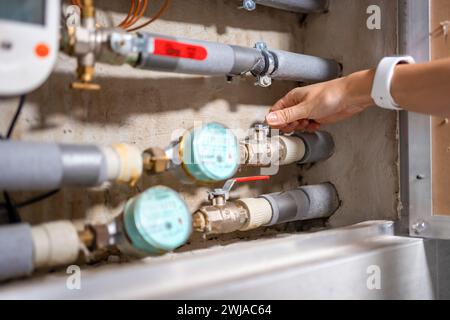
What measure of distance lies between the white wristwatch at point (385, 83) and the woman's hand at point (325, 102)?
0.03m

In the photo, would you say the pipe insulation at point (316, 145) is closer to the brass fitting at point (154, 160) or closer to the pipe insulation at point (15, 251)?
the brass fitting at point (154, 160)

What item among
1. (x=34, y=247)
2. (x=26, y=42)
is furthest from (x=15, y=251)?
(x=26, y=42)

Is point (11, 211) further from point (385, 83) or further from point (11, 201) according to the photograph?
point (385, 83)

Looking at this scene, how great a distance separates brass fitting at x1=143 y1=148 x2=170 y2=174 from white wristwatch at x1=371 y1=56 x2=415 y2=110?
44 centimetres

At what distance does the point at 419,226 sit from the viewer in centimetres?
103

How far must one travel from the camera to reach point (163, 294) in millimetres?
634

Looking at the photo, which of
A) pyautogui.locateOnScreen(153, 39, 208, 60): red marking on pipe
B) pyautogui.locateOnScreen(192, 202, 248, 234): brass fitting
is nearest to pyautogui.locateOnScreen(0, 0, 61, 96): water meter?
pyautogui.locateOnScreen(153, 39, 208, 60): red marking on pipe

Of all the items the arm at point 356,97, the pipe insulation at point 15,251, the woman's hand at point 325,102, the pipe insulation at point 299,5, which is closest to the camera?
the pipe insulation at point 15,251

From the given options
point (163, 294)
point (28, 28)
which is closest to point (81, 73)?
point (28, 28)

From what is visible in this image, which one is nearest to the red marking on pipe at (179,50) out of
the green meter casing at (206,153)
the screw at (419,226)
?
the green meter casing at (206,153)

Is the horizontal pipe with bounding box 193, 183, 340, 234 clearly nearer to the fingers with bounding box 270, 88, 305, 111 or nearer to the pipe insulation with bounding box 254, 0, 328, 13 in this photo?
the fingers with bounding box 270, 88, 305, 111

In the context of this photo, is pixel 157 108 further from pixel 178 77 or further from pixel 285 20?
pixel 285 20

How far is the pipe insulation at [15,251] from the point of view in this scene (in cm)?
61

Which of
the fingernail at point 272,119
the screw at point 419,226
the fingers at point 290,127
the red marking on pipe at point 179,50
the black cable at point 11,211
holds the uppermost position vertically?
the red marking on pipe at point 179,50
